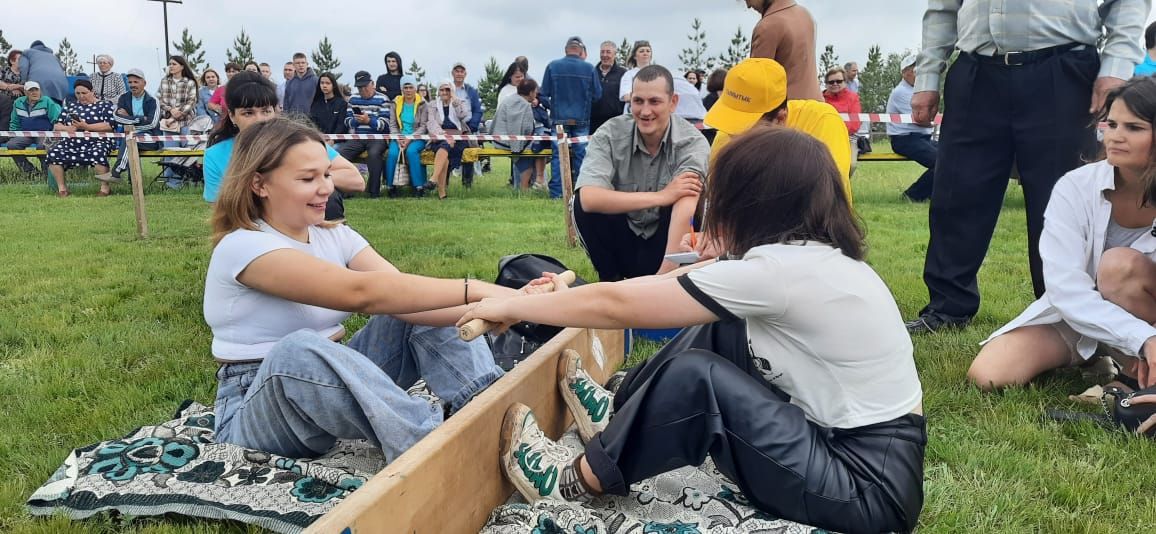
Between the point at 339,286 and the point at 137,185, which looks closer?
the point at 339,286

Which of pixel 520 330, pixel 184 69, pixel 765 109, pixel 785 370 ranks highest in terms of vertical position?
pixel 184 69

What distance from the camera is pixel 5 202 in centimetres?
1070

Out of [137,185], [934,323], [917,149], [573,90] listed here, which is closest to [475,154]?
[573,90]

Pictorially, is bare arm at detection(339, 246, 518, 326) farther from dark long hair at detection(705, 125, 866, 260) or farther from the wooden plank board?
dark long hair at detection(705, 125, 866, 260)

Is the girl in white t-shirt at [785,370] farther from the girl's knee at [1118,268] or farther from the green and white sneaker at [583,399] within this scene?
the girl's knee at [1118,268]

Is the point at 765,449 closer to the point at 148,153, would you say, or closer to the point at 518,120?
the point at 518,120

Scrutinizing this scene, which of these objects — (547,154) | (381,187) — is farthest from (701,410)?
(381,187)

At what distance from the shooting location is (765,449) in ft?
7.08

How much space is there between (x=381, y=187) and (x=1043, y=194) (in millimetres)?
10466

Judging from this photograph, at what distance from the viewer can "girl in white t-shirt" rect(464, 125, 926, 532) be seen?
85.3 inches

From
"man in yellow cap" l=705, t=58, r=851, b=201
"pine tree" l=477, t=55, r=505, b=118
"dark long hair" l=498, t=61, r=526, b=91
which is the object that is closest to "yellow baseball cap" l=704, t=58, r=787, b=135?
"man in yellow cap" l=705, t=58, r=851, b=201

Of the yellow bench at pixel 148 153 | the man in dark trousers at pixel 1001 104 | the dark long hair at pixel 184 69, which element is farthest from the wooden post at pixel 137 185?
the man in dark trousers at pixel 1001 104

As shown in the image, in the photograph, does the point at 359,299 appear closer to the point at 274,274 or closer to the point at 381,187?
the point at 274,274

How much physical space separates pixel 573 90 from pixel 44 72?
1023 centimetres
